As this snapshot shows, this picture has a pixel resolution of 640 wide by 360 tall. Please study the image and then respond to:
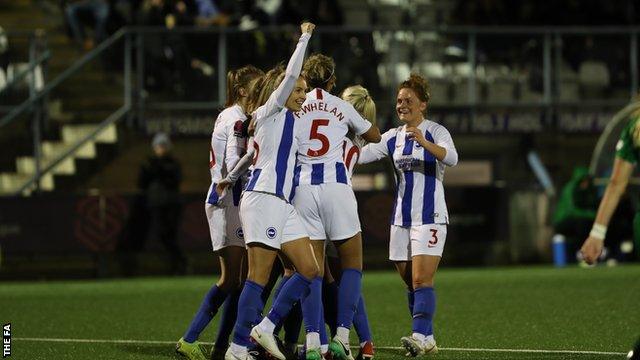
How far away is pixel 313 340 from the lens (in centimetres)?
870

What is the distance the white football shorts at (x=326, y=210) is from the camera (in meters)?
8.97

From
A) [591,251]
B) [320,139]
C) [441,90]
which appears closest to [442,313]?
[320,139]

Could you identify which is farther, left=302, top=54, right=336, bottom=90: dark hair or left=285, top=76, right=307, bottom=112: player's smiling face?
left=302, top=54, right=336, bottom=90: dark hair

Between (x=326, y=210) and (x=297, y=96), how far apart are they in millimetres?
757

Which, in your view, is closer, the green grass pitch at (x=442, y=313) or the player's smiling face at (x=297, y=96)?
the player's smiling face at (x=297, y=96)

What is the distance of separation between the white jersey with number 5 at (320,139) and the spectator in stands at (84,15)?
1287cm

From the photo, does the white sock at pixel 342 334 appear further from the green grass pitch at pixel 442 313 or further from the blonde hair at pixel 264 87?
the blonde hair at pixel 264 87

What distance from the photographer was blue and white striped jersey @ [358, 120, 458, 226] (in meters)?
9.81

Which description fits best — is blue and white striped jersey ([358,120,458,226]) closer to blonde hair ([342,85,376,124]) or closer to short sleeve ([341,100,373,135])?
blonde hair ([342,85,376,124])

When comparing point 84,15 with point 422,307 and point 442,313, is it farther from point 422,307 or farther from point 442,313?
point 422,307

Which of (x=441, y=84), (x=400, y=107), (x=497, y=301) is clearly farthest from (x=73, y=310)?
(x=441, y=84)

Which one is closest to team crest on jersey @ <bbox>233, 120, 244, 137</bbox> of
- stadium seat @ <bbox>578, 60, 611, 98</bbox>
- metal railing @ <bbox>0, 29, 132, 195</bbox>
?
metal railing @ <bbox>0, 29, 132, 195</bbox>

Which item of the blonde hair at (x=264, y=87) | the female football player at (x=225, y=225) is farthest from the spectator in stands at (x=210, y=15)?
the blonde hair at (x=264, y=87)

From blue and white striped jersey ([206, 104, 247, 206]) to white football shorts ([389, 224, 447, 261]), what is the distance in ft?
3.90
